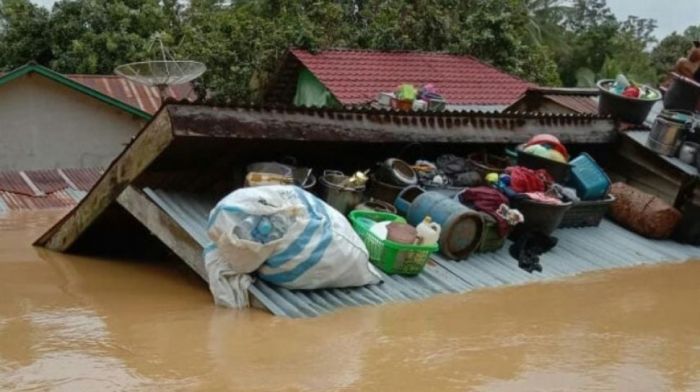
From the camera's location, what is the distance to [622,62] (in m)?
28.9

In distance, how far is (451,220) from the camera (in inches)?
271

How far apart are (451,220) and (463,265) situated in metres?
0.45

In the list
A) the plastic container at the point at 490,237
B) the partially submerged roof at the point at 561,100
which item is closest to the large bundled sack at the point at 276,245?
the plastic container at the point at 490,237

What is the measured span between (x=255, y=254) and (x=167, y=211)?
1.38 meters

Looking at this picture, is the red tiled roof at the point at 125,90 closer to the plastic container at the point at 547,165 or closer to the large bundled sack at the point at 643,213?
the plastic container at the point at 547,165

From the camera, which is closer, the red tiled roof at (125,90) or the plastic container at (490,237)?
the plastic container at (490,237)

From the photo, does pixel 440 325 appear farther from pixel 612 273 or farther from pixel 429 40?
pixel 429 40

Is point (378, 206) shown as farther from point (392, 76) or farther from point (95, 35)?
point (95, 35)

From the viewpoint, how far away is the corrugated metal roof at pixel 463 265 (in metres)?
5.78

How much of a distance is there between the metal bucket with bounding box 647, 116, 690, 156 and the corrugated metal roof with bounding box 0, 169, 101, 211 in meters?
9.15

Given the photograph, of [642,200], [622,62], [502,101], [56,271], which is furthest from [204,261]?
[622,62]

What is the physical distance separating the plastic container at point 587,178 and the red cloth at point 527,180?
69 cm

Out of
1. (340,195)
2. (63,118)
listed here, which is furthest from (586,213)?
(63,118)

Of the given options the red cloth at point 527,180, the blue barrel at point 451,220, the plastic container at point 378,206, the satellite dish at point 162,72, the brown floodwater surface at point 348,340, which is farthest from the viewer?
the satellite dish at point 162,72
